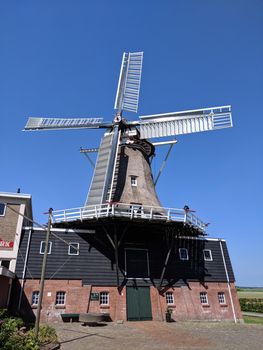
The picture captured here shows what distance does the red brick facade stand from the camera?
18.8m

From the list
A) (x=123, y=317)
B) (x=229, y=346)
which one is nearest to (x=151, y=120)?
(x=123, y=317)

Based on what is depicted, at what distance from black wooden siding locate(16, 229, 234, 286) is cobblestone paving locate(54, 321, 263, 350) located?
3.41 m

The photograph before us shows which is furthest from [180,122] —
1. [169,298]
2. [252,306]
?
[252,306]

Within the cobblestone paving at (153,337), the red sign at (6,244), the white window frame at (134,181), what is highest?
the white window frame at (134,181)

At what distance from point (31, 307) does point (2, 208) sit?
6.79 meters

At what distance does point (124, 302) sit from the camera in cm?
1989

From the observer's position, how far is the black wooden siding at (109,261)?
19.9m

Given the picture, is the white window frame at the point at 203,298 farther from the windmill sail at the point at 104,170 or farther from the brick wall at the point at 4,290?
the brick wall at the point at 4,290

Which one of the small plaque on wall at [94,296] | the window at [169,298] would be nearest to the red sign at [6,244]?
the small plaque on wall at [94,296]

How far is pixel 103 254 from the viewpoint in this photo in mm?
21000

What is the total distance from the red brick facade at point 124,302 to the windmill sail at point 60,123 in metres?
13.4

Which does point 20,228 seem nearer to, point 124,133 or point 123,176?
point 123,176

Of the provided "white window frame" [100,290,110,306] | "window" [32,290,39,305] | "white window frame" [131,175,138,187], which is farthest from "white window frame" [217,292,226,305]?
"window" [32,290,39,305]

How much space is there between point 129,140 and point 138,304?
1310cm
